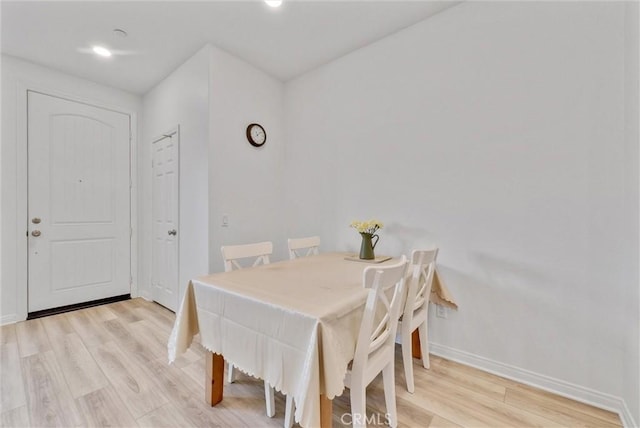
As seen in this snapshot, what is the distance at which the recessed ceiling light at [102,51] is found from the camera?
263cm

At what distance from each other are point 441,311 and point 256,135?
8.07ft

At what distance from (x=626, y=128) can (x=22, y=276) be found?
505 centimetres

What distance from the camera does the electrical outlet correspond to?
2.16m

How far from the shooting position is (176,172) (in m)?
2.98

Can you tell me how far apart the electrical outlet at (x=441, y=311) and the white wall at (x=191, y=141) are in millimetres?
2064

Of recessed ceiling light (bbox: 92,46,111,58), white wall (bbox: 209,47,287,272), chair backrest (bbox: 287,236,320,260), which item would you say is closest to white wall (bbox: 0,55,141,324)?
recessed ceiling light (bbox: 92,46,111,58)

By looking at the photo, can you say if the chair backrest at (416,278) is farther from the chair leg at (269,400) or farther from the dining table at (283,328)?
the chair leg at (269,400)

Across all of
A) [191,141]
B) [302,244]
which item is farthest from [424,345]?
[191,141]

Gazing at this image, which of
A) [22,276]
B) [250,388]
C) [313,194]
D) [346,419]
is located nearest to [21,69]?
[22,276]

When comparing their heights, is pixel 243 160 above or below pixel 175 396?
above

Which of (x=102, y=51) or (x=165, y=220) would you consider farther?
(x=165, y=220)

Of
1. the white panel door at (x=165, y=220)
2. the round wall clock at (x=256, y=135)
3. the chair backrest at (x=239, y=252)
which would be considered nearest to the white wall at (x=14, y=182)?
the white panel door at (x=165, y=220)

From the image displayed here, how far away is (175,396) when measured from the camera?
1659 millimetres

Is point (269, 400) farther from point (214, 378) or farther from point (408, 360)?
point (408, 360)
